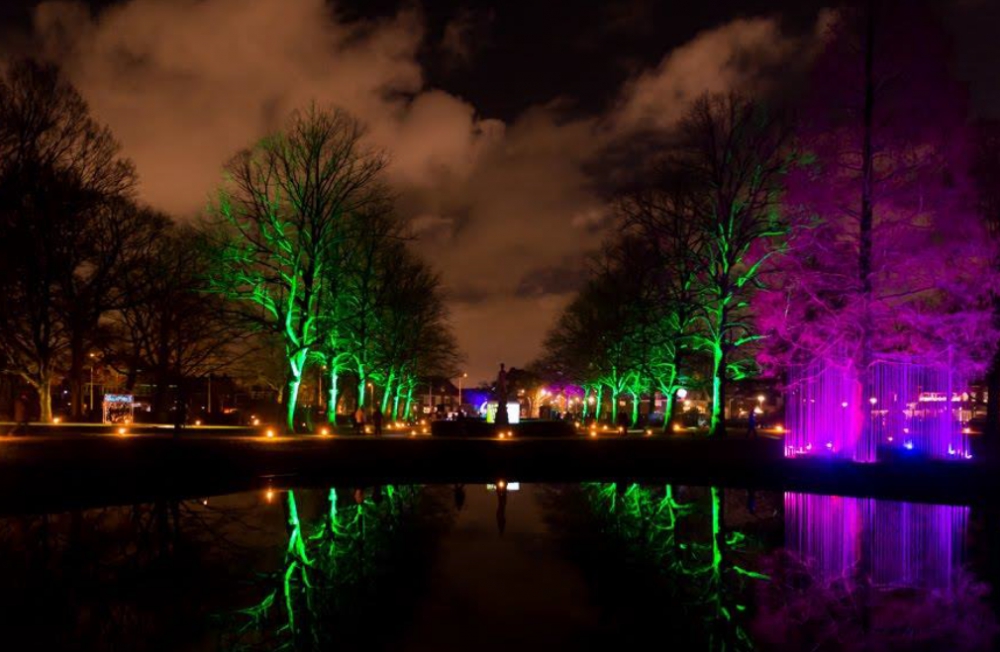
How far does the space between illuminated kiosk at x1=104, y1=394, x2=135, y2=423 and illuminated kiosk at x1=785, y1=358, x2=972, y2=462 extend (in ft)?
123

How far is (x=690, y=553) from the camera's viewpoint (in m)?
12.4

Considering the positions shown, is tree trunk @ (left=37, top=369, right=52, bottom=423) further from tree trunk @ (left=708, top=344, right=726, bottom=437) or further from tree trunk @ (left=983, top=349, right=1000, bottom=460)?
tree trunk @ (left=983, top=349, right=1000, bottom=460)

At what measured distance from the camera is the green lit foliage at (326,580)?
26.1 ft

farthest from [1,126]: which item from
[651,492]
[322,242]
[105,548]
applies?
[651,492]

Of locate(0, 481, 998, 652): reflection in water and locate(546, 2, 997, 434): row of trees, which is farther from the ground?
locate(546, 2, 997, 434): row of trees

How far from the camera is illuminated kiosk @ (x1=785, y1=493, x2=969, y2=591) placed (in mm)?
11039

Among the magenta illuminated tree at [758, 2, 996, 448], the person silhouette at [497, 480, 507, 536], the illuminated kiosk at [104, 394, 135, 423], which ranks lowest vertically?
the person silhouette at [497, 480, 507, 536]

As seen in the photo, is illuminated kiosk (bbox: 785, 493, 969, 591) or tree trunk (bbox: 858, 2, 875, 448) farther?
tree trunk (bbox: 858, 2, 875, 448)

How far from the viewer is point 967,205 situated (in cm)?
2420

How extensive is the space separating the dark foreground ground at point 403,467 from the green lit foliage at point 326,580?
6329 mm

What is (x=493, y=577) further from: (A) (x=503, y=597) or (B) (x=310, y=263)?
(B) (x=310, y=263)

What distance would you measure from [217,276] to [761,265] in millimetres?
23665

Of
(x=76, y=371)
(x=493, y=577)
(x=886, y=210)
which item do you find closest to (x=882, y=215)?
(x=886, y=210)

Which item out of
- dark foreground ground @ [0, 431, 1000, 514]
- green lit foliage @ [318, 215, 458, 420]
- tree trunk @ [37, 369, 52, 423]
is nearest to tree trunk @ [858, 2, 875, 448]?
dark foreground ground @ [0, 431, 1000, 514]
